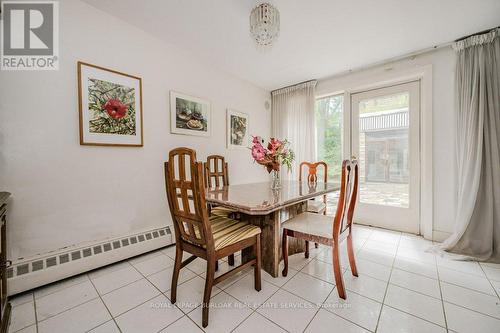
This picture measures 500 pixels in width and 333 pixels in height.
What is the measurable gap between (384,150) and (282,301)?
2.75 metres

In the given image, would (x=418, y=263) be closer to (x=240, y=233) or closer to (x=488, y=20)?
(x=240, y=233)

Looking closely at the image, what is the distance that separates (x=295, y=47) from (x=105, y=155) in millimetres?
2569

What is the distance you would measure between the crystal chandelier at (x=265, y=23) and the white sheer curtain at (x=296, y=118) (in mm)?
2134

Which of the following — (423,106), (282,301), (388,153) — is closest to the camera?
(282,301)

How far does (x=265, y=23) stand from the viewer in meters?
1.62

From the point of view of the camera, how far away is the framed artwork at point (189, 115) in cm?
255

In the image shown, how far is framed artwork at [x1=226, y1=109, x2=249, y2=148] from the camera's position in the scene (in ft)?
10.9

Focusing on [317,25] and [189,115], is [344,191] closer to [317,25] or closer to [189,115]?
[317,25]

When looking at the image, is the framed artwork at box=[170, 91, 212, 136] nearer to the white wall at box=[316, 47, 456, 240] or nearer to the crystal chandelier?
the crystal chandelier

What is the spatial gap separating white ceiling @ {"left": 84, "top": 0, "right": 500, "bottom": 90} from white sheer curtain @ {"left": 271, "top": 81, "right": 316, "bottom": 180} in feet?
2.62

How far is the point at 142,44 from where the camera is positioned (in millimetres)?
2258

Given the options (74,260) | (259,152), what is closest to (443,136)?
(259,152)

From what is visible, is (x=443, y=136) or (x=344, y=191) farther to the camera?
(x=443, y=136)

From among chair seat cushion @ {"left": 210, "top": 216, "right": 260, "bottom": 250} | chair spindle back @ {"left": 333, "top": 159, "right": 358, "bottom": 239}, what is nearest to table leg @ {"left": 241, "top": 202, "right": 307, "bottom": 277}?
chair seat cushion @ {"left": 210, "top": 216, "right": 260, "bottom": 250}
